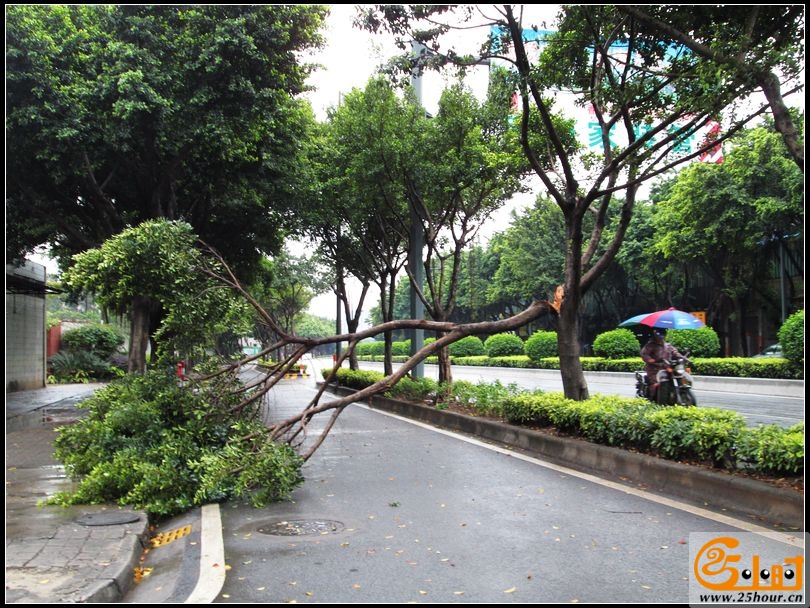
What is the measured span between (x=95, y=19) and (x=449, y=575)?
13.0 metres

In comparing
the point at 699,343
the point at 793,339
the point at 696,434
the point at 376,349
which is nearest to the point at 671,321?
the point at 696,434

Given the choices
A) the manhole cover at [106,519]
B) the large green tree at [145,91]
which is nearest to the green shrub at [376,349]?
the large green tree at [145,91]

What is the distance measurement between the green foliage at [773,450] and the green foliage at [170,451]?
467 cm

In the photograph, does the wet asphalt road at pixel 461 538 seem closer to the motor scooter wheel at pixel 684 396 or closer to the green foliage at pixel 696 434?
the green foliage at pixel 696 434

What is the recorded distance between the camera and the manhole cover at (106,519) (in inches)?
240

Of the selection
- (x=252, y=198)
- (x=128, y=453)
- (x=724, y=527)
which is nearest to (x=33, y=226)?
(x=252, y=198)

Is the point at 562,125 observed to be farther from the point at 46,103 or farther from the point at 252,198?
the point at 46,103

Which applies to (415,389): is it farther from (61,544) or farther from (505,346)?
(505,346)

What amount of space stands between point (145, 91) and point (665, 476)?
34.8 ft

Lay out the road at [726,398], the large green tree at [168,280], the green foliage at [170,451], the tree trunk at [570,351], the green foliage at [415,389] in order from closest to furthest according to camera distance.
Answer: the green foliage at [170,451], the large green tree at [168,280], the tree trunk at [570,351], the road at [726,398], the green foliage at [415,389]

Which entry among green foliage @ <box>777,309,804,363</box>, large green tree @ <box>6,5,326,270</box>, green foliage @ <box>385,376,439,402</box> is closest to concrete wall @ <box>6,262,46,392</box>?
large green tree @ <box>6,5,326,270</box>

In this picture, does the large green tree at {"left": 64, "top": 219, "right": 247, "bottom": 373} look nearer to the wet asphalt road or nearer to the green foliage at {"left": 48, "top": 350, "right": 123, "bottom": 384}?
the wet asphalt road

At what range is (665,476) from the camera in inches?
282

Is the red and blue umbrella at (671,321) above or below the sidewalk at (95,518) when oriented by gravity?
above
